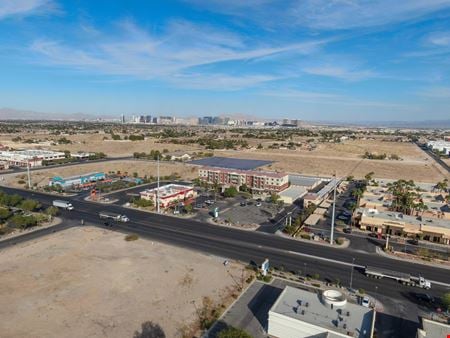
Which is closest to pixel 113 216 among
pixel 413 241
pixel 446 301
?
pixel 446 301

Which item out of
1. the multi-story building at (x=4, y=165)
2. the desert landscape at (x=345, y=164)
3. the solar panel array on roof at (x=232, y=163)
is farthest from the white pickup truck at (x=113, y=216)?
the multi-story building at (x=4, y=165)

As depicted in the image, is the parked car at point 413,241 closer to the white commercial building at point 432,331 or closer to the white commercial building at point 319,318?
the white commercial building at point 432,331

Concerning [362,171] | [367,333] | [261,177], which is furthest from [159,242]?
[362,171]

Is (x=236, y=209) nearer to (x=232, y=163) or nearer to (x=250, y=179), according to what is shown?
(x=250, y=179)

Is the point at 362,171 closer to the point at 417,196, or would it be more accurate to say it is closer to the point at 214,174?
the point at 417,196

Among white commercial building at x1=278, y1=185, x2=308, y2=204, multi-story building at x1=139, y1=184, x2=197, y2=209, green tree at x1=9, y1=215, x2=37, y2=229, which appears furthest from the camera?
white commercial building at x1=278, y1=185, x2=308, y2=204

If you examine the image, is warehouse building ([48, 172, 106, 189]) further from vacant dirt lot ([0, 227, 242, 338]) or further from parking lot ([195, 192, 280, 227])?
vacant dirt lot ([0, 227, 242, 338])

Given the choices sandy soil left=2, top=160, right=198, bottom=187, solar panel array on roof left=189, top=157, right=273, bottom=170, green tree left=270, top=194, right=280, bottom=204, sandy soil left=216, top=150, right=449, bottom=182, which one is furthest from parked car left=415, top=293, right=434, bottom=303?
sandy soil left=216, top=150, right=449, bottom=182
